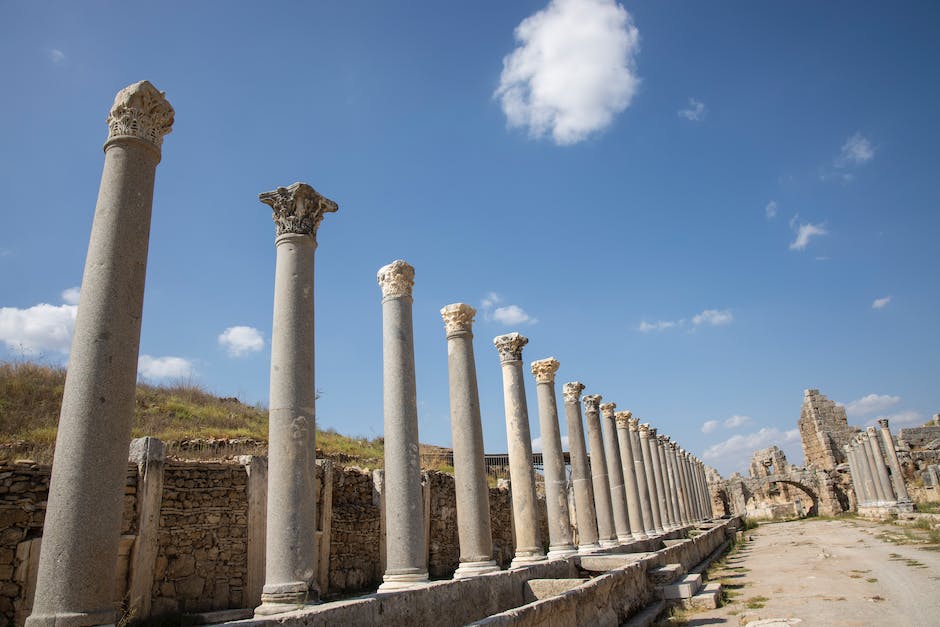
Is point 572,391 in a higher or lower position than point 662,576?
higher

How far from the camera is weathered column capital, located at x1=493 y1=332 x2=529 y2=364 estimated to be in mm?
14031

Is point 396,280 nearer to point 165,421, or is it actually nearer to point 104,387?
point 104,387

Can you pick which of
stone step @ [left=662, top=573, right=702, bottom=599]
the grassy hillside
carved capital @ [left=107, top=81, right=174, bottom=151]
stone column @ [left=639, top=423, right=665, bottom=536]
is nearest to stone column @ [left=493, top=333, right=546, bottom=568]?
stone step @ [left=662, top=573, right=702, bottom=599]

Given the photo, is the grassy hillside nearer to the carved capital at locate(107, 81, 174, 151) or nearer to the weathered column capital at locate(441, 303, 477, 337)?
the weathered column capital at locate(441, 303, 477, 337)

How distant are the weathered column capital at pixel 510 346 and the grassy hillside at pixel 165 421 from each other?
290 inches

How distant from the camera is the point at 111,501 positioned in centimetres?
504

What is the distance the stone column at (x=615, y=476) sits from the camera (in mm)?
20797

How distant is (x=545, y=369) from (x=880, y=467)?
3014 cm

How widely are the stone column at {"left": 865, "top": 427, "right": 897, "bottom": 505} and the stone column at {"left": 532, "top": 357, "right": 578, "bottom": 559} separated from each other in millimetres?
29064

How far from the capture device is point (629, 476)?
78.0 feet

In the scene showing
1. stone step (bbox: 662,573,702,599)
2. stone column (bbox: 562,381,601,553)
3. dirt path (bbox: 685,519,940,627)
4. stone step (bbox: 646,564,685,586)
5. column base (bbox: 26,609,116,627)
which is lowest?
dirt path (bbox: 685,519,940,627)

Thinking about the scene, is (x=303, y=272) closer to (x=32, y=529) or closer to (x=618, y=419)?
(x=32, y=529)

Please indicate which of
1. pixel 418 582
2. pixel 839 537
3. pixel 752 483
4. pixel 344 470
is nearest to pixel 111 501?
pixel 418 582

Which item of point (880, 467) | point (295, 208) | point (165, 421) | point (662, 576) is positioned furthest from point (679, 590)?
point (880, 467)
